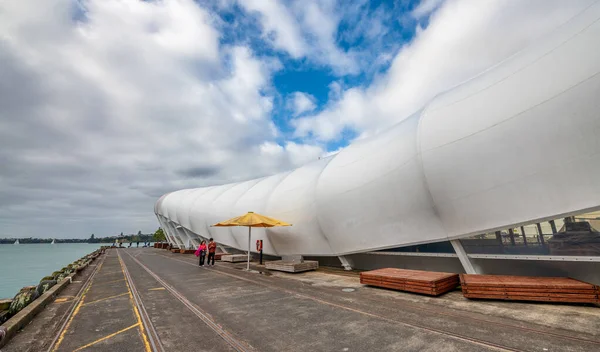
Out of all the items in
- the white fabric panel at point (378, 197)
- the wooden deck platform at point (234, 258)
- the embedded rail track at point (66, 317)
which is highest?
the white fabric panel at point (378, 197)

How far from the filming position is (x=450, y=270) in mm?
10555

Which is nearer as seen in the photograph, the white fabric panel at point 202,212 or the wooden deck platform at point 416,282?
the wooden deck platform at point 416,282

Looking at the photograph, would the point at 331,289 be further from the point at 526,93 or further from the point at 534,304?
the point at 526,93

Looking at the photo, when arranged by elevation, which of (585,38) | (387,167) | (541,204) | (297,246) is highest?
(585,38)

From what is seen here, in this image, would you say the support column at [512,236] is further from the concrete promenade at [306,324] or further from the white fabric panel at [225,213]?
the white fabric panel at [225,213]

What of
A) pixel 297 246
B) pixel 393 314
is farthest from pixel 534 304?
pixel 297 246

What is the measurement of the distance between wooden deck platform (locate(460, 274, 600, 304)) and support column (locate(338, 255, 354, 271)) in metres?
6.86

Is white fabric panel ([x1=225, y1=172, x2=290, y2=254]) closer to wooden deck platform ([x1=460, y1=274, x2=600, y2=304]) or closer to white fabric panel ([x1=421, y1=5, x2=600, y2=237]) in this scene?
white fabric panel ([x1=421, y1=5, x2=600, y2=237])

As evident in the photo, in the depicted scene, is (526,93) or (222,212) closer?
(526,93)

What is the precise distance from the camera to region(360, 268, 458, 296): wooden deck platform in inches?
320

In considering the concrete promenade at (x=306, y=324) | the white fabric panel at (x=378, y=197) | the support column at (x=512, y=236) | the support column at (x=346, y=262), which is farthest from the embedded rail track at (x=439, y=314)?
the support column at (x=512, y=236)

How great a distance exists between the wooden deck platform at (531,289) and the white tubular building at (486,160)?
5.28 ft

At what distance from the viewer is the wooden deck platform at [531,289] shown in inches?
251

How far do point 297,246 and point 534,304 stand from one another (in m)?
11.4
